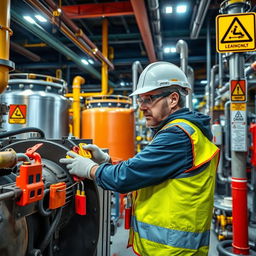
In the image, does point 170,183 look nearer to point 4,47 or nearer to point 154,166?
point 154,166

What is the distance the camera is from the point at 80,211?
1.10 metres

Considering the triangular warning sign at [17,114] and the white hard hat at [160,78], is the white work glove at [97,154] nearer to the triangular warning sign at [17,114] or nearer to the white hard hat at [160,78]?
the white hard hat at [160,78]

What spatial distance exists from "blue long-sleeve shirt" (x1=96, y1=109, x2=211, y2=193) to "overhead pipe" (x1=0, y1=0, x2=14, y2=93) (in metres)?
0.80

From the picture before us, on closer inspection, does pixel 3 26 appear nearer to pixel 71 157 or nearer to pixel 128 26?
pixel 71 157

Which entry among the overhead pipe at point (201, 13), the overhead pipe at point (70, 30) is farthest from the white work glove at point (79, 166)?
the overhead pipe at point (201, 13)

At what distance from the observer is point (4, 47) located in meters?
1.50

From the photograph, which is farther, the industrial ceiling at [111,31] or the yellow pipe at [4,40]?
the industrial ceiling at [111,31]

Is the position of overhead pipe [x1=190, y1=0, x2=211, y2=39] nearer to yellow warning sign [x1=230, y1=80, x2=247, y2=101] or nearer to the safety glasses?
yellow warning sign [x1=230, y1=80, x2=247, y2=101]

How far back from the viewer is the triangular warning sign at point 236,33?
2.32 meters

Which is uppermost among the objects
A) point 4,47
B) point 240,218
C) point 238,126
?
point 4,47

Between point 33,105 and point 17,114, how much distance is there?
0.22 metres

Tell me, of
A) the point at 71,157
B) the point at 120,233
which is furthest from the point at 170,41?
the point at 71,157

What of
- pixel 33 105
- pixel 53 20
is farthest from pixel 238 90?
pixel 53 20

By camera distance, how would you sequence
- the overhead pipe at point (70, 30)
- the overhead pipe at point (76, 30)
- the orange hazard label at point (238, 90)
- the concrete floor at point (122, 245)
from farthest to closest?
1. the overhead pipe at point (76, 30)
2. the overhead pipe at point (70, 30)
3. the concrete floor at point (122, 245)
4. the orange hazard label at point (238, 90)
